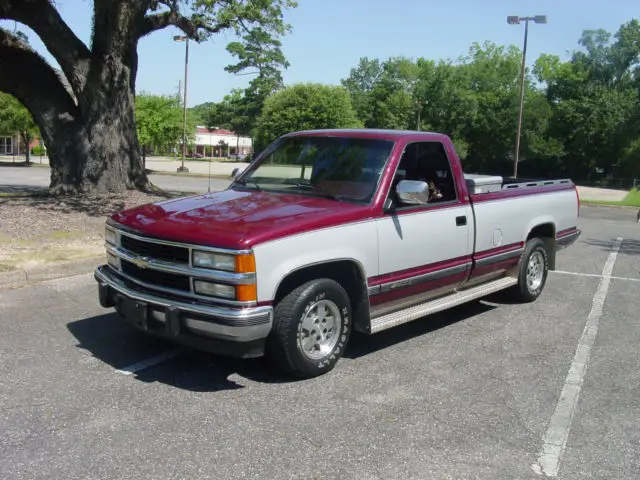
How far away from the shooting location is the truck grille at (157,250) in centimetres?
436

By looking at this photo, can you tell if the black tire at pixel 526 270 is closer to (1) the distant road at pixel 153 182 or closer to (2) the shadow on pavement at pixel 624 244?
(2) the shadow on pavement at pixel 624 244

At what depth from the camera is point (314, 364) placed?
466 cm

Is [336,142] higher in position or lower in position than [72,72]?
lower

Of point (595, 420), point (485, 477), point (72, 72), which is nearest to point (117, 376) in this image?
point (485, 477)

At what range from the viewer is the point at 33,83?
1341cm

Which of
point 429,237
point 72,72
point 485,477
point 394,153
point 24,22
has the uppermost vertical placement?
point 24,22

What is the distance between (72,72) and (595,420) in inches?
481

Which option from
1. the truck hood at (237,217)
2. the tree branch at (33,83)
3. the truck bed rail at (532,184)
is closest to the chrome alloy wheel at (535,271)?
the truck bed rail at (532,184)

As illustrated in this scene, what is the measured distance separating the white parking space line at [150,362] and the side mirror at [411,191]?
7.58ft

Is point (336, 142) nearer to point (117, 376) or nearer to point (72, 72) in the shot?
point (117, 376)

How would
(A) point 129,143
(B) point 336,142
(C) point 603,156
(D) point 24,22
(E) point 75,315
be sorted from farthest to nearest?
(C) point 603,156, (A) point 129,143, (D) point 24,22, (E) point 75,315, (B) point 336,142

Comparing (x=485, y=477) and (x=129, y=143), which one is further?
(x=129, y=143)

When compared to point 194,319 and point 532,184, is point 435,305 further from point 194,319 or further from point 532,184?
point 532,184

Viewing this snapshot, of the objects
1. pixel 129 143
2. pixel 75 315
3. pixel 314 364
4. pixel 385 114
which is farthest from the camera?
pixel 385 114
